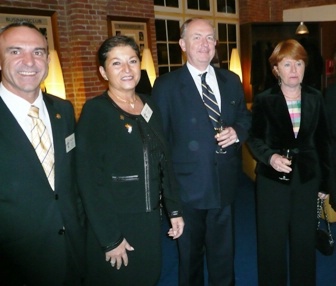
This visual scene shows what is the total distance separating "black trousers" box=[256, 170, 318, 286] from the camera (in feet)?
7.04

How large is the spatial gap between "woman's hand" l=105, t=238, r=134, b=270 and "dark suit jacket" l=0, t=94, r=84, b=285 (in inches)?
6.8

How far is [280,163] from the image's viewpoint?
2018mm

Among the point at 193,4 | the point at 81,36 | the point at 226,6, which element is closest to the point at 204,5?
the point at 193,4

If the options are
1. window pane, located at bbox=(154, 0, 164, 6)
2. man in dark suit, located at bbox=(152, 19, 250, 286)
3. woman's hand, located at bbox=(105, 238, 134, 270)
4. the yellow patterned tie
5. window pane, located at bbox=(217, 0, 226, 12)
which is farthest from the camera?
window pane, located at bbox=(217, 0, 226, 12)

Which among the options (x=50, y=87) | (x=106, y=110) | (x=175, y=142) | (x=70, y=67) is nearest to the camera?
(x=106, y=110)

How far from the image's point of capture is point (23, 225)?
1.45 metres

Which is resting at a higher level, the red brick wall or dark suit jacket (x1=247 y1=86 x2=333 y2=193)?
the red brick wall

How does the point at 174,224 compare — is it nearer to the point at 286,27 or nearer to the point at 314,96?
the point at 314,96

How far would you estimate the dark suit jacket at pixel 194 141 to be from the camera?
2.09 metres

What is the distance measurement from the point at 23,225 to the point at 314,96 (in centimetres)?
Result: 182

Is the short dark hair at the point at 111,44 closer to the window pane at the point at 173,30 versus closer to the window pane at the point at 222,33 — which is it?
the window pane at the point at 173,30

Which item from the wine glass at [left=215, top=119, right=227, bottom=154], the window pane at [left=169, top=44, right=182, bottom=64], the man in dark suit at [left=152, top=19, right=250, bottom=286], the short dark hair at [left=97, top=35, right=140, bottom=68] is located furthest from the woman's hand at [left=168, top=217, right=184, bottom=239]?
the window pane at [left=169, top=44, right=182, bottom=64]

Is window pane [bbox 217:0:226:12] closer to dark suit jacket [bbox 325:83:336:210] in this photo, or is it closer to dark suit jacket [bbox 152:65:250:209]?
dark suit jacket [bbox 325:83:336:210]

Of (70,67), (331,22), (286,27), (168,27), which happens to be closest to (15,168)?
(70,67)
